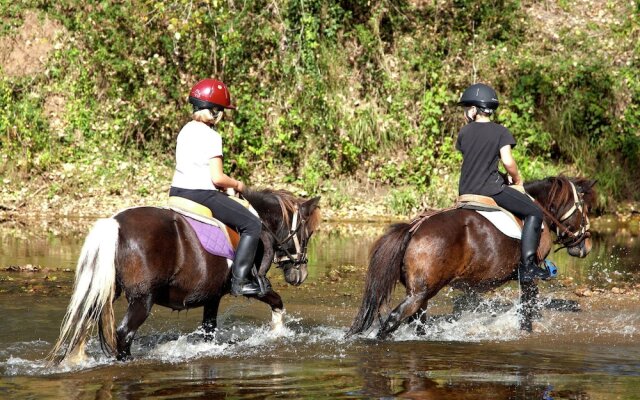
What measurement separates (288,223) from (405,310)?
1.50 m

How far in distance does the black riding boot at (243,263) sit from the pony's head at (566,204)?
10.8ft

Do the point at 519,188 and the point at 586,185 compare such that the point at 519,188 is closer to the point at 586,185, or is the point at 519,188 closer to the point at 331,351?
the point at 586,185

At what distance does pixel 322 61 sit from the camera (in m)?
23.5

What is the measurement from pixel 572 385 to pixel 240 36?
1657cm

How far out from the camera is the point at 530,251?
387 inches

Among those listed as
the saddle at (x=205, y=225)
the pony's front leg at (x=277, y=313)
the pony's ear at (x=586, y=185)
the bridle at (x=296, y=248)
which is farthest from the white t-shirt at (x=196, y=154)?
the pony's ear at (x=586, y=185)

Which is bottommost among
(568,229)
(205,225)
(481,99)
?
(568,229)

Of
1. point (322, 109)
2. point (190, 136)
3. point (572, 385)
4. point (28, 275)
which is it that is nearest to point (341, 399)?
point (572, 385)

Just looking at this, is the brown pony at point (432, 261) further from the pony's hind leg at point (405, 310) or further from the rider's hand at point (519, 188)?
the rider's hand at point (519, 188)

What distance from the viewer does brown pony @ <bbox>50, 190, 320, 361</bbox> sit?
8.14m

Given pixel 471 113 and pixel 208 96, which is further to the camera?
pixel 471 113

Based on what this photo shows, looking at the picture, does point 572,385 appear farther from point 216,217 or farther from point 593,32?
point 593,32

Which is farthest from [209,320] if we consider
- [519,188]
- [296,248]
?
[519,188]

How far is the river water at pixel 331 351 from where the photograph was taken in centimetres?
761
